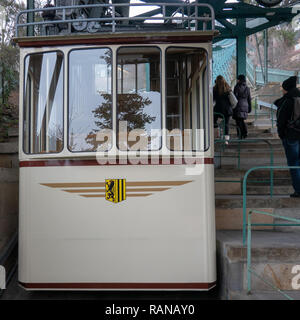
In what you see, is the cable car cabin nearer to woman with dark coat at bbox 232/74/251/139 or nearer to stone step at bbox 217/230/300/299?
stone step at bbox 217/230/300/299

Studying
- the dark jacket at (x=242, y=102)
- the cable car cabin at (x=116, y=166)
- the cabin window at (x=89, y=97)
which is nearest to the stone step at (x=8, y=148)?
the cable car cabin at (x=116, y=166)

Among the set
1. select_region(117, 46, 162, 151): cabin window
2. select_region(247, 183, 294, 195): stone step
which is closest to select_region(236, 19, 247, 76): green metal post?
select_region(247, 183, 294, 195): stone step

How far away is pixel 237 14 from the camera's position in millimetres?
12812

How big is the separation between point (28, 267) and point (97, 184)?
1.30m

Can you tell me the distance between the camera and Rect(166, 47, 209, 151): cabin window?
4508mm

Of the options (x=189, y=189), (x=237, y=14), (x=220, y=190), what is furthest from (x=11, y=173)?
(x=237, y=14)

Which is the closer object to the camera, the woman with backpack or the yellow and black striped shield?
Result: the yellow and black striped shield

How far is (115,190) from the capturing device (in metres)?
4.46

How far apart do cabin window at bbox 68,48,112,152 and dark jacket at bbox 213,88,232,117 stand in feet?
15.8

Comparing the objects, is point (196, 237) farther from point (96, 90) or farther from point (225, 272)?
point (96, 90)

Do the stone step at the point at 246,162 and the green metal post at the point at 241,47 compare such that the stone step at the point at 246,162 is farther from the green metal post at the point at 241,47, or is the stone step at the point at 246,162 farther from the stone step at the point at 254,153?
the green metal post at the point at 241,47

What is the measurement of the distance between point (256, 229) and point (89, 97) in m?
3.13

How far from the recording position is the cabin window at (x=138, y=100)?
14.7ft

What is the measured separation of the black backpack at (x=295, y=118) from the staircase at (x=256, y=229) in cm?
Result: 112
